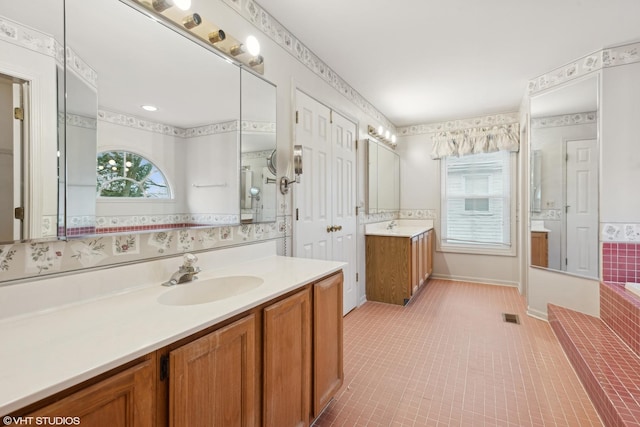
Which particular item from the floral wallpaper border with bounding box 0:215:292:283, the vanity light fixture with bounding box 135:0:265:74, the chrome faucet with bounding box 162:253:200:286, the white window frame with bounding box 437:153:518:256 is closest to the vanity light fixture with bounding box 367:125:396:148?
the white window frame with bounding box 437:153:518:256

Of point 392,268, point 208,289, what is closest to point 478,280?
point 392,268

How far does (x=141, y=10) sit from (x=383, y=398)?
2.36 meters

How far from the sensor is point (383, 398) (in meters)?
1.81

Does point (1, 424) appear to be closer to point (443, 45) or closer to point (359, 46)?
point (359, 46)

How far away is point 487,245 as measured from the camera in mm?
4418

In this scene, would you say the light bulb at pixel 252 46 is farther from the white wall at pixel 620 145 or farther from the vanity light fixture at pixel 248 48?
the white wall at pixel 620 145

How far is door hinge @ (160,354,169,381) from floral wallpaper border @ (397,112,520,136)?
4.73 meters

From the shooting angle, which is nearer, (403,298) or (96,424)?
(96,424)

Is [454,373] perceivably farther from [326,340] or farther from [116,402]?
[116,402]

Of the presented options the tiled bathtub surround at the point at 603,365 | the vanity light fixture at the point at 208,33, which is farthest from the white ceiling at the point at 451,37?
the tiled bathtub surround at the point at 603,365

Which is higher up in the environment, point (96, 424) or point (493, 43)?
point (493, 43)

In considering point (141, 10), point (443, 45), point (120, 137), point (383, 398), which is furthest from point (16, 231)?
point (443, 45)

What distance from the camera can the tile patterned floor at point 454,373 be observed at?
1.66 metres

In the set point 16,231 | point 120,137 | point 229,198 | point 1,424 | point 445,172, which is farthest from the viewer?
point 445,172
